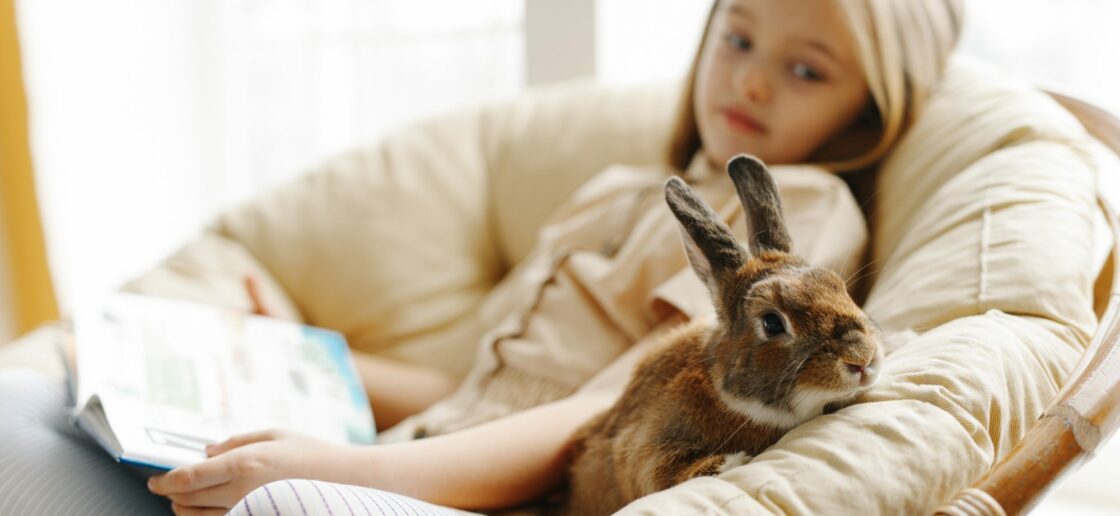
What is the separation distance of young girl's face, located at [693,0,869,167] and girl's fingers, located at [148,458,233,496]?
Result: 0.68m

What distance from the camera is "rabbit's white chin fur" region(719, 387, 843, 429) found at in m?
0.66

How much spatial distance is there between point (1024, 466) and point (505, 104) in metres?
1.15

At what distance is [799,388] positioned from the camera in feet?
2.14

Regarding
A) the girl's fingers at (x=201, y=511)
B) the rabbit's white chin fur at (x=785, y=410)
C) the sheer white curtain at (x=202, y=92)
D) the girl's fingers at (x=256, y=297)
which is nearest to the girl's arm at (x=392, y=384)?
the girl's fingers at (x=256, y=297)

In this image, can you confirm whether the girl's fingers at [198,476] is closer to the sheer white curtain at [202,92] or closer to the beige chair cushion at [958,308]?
the beige chair cushion at [958,308]

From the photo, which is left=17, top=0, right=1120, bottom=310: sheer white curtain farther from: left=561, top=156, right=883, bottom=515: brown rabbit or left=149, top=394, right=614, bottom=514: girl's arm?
left=561, top=156, right=883, bottom=515: brown rabbit

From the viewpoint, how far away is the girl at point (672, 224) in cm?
94

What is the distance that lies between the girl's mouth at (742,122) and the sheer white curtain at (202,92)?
95cm

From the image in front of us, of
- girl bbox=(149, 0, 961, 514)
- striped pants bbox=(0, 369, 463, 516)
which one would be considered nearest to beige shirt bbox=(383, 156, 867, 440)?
girl bbox=(149, 0, 961, 514)

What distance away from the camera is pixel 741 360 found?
67cm

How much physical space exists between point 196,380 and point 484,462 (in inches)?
14.0

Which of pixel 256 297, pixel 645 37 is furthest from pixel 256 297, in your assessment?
pixel 645 37

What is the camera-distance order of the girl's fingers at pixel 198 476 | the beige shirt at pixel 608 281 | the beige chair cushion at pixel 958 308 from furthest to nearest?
the beige shirt at pixel 608 281 < the girl's fingers at pixel 198 476 < the beige chair cushion at pixel 958 308

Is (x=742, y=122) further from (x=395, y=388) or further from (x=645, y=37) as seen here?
(x=645, y=37)
